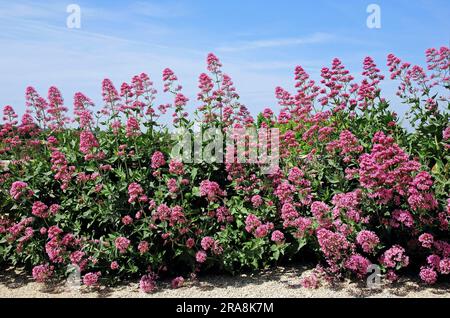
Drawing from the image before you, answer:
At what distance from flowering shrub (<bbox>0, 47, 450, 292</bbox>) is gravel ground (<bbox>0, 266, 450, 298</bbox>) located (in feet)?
0.41

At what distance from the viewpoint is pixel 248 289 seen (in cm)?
473

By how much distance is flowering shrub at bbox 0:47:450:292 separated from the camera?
4656 millimetres

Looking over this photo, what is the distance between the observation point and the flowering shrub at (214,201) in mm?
4656

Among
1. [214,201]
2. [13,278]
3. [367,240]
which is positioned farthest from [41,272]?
[367,240]

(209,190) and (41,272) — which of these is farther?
(41,272)

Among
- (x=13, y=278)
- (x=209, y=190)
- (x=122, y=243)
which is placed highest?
(x=209, y=190)

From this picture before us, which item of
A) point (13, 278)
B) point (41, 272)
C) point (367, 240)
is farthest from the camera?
point (13, 278)

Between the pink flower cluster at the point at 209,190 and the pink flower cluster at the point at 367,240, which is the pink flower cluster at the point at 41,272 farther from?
the pink flower cluster at the point at 367,240

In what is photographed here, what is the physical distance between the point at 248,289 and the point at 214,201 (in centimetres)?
109

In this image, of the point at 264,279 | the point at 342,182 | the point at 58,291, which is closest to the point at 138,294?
the point at 58,291

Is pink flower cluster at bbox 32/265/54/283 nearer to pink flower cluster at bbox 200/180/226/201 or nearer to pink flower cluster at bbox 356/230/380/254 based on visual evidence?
pink flower cluster at bbox 200/180/226/201

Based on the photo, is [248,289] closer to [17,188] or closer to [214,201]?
[214,201]

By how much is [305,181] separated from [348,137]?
2.27ft
